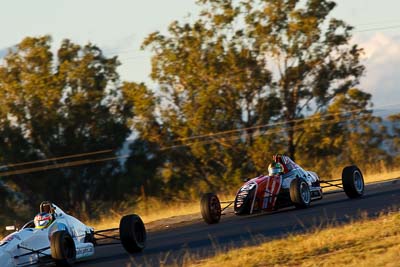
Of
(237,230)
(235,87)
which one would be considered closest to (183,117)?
(235,87)

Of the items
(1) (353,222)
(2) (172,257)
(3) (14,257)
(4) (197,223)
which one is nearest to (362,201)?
(4) (197,223)

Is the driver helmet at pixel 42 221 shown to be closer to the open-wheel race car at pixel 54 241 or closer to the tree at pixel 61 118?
the open-wheel race car at pixel 54 241

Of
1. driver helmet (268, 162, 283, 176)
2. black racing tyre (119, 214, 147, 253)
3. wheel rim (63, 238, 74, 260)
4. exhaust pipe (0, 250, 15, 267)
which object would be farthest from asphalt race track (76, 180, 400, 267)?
exhaust pipe (0, 250, 15, 267)

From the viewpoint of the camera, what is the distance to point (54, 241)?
17.6 m

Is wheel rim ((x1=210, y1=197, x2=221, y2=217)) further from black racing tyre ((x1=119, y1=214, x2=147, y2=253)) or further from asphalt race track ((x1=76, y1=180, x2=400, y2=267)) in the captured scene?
black racing tyre ((x1=119, y1=214, x2=147, y2=253))

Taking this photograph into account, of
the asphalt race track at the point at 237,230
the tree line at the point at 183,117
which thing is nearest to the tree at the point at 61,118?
the tree line at the point at 183,117

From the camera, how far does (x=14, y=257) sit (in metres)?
17.7

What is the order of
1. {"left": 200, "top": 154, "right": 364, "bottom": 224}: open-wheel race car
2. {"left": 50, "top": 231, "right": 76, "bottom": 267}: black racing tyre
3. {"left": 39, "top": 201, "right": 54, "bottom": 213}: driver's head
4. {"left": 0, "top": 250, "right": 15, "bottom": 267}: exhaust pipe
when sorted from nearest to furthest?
{"left": 0, "top": 250, "right": 15, "bottom": 267}: exhaust pipe < {"left": 50, "top": 231, "right": 76, "bottom": 267}: black racing tyre < {"left": 39, "top": 201, "right": 54, "bottom": 213}: driver's head < {"left": 200, "top": 154, "right": 364, "bottom": 224}: open-wheel race car

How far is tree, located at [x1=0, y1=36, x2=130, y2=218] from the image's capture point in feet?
160

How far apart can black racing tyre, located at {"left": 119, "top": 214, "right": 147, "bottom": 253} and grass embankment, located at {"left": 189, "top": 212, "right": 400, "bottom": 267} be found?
8.77 ft

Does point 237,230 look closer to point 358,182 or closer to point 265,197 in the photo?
point 265,197

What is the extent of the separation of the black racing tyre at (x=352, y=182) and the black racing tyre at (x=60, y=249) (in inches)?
398

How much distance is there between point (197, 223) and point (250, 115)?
24222mm

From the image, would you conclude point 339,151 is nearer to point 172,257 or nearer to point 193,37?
point 193,37
